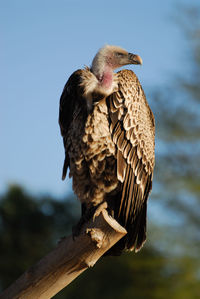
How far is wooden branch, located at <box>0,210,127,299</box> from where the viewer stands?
3.38 m

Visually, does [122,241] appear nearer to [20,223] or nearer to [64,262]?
[64,262]

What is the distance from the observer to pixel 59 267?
337cm

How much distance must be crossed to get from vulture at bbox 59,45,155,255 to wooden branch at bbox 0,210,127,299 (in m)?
0.72

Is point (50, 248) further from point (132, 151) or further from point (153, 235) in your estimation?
point (132, 151)

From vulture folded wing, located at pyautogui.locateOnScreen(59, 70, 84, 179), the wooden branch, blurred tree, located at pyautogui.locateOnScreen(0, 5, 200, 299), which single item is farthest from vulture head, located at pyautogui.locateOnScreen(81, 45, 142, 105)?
blurred tree, located at pyautogui.locateOnScreen(0, 5, 200, 299)

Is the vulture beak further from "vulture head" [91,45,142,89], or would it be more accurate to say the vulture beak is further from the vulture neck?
the vulture neck

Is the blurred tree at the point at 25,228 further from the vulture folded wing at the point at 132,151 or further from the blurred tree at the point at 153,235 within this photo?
the vulture folded wing at the point at 132,151

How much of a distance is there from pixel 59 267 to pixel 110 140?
3.87 ft

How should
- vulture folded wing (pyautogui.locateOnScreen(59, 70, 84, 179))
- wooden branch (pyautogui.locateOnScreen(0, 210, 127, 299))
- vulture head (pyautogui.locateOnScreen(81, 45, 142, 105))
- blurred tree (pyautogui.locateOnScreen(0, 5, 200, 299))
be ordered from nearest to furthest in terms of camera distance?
1. wooden branch (pyautogui.locateOnScreen(0, 210, 127, 299))
2. vulture head (pyautogui.locateOnScreen(81, 45, 142, 105))
3. vulture folded wing (pyautogui.locateOnScreen(59, 70, 84, 179))
4. blurred tree (pyautogui.locateOnScreen(0, 5, 200, 299))

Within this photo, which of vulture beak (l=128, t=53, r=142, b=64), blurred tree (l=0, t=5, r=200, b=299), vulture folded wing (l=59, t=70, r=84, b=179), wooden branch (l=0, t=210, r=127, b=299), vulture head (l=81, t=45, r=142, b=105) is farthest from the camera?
blurred tree (l=0, t=5, r=200, b=299)

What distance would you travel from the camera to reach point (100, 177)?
4141 millimetres

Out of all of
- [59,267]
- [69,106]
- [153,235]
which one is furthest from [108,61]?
[153,235]

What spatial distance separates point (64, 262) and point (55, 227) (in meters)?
20.2

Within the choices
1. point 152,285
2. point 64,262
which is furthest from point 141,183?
point 152,285
